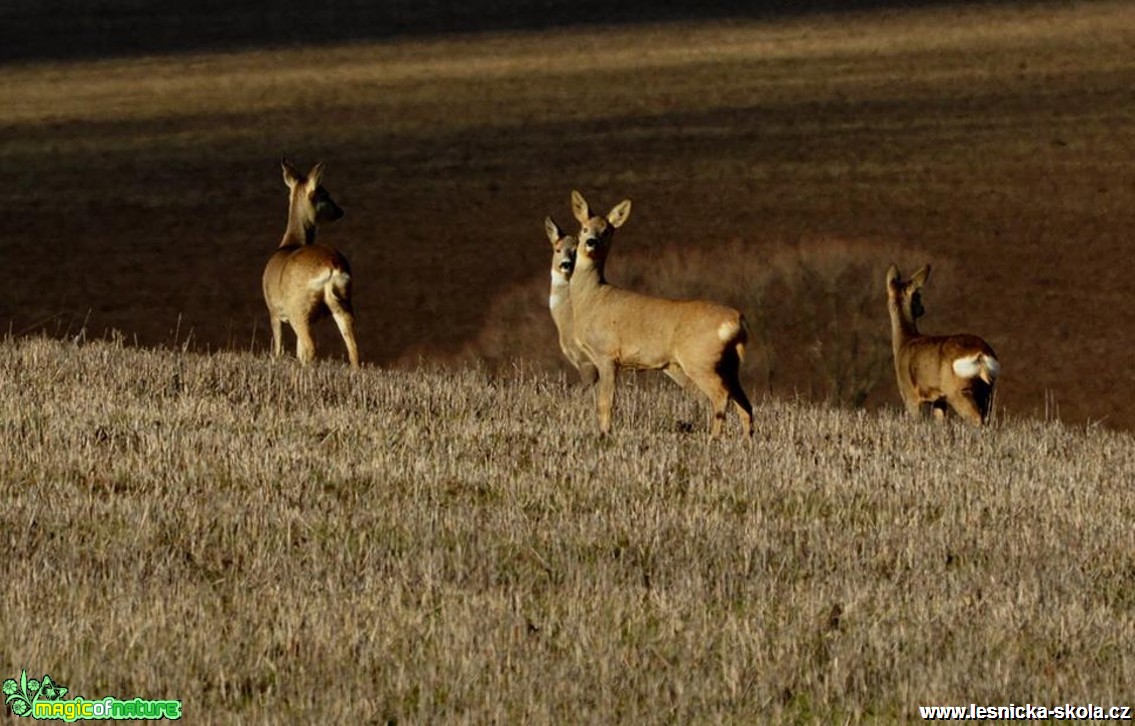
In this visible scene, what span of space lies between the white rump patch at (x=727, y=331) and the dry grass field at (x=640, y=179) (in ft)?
31.6

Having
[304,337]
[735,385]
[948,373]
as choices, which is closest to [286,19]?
[304,337]

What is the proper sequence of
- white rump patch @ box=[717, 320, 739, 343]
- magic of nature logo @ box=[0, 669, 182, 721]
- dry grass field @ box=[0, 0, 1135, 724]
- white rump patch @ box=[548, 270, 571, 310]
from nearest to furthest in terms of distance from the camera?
magic of nature logo @ box=[0, 669, 182, 721] → dry grass field @ box=[0, 0, 1135, 724] → white rump patch @ box=[717, 320, 739, 343] → white rump patch @ box=[548, 270, 571, 310]

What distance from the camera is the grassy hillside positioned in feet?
23.0

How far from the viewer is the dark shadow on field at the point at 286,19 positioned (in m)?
75.8

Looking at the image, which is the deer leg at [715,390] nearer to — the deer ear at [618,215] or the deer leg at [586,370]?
the deer leg at [586,370]

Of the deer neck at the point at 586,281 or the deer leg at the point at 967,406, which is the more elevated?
the deer leg at the point at 967,406

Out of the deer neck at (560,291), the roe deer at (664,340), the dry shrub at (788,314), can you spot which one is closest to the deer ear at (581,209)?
the deer neck at (560,291)

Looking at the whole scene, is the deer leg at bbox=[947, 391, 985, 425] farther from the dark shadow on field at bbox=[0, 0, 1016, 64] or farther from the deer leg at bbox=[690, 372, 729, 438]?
the dark shadow on field at bbox=[0, 0, 1016, 64]

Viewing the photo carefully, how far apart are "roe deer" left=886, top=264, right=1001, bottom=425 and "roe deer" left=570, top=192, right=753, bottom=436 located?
3.34 m

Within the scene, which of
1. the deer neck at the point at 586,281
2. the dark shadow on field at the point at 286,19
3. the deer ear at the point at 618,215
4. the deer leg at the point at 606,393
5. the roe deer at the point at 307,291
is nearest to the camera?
the deer leg at the point at 606,393

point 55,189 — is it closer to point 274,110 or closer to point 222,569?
point 274,110

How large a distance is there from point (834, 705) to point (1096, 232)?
3397 cm

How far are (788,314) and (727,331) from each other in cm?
1597

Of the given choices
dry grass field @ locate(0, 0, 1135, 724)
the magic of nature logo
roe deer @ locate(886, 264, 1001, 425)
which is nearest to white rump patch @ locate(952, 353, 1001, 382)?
roe deer @ locate(886, 264, 1001, 425)
